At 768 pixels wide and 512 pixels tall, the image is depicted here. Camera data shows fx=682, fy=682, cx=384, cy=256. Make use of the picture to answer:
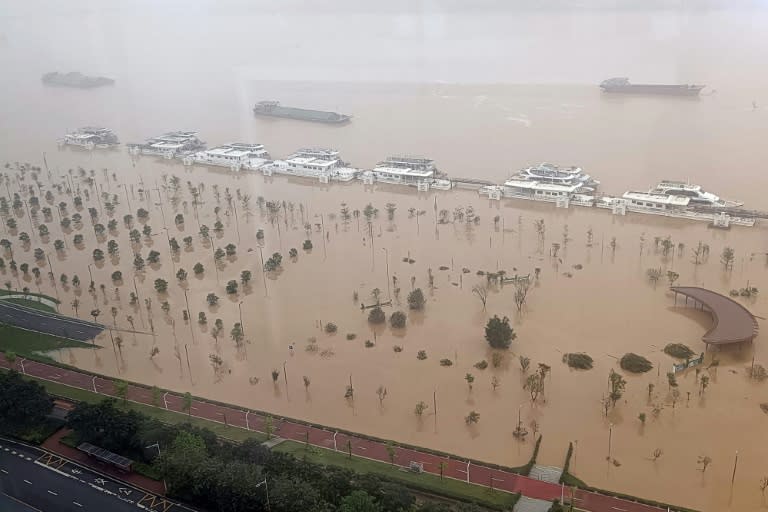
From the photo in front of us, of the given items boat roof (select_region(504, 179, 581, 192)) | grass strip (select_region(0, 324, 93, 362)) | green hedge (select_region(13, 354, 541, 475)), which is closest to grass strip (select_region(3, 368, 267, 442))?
green hedge (select_region(13, 354, 541, 475))

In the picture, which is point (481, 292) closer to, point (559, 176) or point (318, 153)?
point (559, 176)

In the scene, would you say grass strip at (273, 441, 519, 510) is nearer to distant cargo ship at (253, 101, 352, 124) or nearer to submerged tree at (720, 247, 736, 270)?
submerged tree at (720, 247, 736, 270)

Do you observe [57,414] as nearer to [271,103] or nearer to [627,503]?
[627,503]

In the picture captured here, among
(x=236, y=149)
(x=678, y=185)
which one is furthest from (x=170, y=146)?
(x=678, y=185)

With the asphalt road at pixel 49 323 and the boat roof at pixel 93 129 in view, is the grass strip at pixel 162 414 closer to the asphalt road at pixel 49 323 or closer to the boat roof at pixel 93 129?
the asphalt road at pixel 49 323

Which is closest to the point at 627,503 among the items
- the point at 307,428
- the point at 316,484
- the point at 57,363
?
the point at 316,484

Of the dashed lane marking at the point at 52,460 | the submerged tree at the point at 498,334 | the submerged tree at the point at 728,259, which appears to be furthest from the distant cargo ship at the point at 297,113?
the dashed lane marking at the point at 52,460
